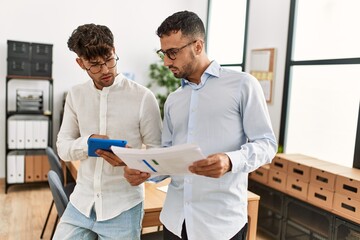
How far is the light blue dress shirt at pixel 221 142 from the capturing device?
1239 millimetres

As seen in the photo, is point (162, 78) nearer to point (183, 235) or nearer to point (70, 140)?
point (70, 140)

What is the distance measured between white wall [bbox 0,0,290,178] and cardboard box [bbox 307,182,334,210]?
1.06 meters

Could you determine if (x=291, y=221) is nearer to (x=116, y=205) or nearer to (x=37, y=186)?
(x=116, y=205)

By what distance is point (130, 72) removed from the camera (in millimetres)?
5160

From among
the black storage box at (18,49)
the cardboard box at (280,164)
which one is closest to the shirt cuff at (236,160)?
the cardboard box at (280,164)

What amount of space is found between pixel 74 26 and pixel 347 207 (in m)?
4.17

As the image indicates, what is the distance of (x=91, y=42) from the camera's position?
51.9 inches

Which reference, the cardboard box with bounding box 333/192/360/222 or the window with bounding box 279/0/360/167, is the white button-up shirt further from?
the window with bounding box 279/0/360/167

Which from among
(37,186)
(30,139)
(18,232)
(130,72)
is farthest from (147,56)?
(18,232)

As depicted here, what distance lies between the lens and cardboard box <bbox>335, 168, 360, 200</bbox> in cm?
238

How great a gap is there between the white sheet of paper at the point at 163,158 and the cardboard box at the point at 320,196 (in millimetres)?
1930

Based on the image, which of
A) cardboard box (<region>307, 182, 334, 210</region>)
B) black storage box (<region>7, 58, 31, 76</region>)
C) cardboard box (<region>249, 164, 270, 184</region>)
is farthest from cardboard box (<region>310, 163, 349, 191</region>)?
black storage box (<region>7, 58, 31, 76</region>)

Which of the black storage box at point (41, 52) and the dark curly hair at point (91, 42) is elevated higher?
the black storage box at point (41, 52)

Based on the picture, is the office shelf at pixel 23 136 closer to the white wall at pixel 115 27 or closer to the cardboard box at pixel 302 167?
the white wall at pixel 115 27
